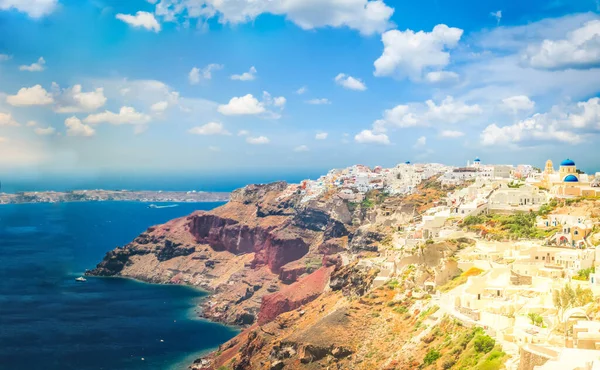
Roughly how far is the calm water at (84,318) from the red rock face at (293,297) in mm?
5532

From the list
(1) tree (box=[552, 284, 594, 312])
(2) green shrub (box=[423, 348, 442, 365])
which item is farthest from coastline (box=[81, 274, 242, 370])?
(1) tree (box=[552, 284, 594, 312])

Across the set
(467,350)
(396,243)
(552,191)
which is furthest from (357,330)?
(552,191)

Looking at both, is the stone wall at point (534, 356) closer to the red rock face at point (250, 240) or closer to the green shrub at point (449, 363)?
the green shrub at point (449, 363)

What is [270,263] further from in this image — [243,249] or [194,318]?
[194,318]

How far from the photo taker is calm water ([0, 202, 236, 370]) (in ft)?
197

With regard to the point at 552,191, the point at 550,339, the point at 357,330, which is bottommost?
the point at 357,330

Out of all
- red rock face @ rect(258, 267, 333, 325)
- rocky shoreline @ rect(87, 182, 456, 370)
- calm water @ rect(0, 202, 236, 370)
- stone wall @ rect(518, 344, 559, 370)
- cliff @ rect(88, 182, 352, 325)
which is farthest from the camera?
cliff @ rect(88, 182, 352, 325)

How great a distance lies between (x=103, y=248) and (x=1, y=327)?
6211 cm

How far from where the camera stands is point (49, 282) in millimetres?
93625

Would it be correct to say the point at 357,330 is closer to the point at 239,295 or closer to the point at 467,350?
the point at 467,350

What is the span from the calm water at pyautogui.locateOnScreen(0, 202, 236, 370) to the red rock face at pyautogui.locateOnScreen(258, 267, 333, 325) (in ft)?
18.2

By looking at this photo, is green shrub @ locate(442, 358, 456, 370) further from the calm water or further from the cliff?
the cliff

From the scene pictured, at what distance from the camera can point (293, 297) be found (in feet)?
224

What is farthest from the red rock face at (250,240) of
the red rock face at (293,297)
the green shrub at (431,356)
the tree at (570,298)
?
the tree at (570,298)
